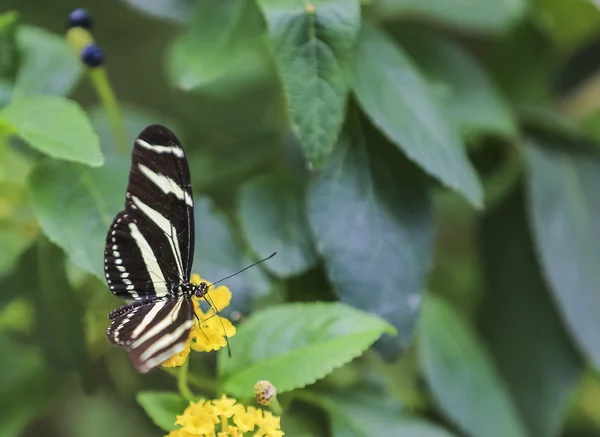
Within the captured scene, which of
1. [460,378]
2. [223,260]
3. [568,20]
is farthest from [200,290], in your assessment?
[568,20]

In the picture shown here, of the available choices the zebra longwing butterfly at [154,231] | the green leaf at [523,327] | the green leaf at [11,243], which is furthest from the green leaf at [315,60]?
the green leaf at [523,327]

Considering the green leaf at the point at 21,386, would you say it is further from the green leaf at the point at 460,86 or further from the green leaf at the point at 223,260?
the green leaf at the point at 460,86

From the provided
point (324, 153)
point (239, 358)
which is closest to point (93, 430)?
point (239, 358)

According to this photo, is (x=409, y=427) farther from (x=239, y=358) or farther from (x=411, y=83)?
(x=411, y=83)

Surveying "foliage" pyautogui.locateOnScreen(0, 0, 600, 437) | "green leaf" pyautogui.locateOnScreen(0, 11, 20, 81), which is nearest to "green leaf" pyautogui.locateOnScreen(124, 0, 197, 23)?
"foliage" pyautogui.locateOnScreen(0, 0, 600, 437)

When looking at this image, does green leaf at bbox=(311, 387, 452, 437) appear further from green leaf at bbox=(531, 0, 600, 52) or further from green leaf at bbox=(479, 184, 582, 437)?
green leaf at bbox=(531, 0, 600, 52)
